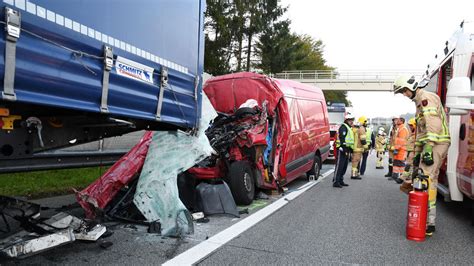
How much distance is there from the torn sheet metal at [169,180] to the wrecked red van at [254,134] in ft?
5.11

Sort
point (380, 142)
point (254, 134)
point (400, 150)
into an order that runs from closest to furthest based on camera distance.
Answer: point (254, 134), point (400, 150), point (380, 142)

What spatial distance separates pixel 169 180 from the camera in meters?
4.43

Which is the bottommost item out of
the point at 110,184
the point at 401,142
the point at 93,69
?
the point at 110,184

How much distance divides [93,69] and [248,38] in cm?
2882

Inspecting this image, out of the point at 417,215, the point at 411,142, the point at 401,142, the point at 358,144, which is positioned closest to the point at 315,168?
the point at 358,144

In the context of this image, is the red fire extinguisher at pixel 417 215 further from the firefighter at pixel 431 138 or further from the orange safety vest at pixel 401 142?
the orange safety vest at pixel 401 142

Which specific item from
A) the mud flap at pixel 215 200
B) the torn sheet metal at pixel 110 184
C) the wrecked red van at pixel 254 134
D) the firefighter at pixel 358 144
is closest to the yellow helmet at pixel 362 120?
the firefighter at pixel 358 144

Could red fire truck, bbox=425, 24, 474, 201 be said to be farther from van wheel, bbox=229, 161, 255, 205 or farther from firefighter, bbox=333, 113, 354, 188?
firefighter, bbox=333, 113, 354, 188

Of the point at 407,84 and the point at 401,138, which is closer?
the point at 407,84

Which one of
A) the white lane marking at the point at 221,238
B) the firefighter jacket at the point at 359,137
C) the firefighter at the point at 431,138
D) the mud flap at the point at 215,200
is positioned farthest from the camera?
the firefighter jacket at the point at 359,137

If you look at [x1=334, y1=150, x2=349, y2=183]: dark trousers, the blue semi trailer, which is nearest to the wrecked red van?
[x1=334, y1=150, x2=349, y2=183]: dark trousers

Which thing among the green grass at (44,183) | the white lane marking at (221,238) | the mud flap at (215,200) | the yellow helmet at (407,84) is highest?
the yellow helmet at (407,84)

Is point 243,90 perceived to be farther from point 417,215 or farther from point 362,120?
point 362,120

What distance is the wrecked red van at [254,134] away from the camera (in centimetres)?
650
